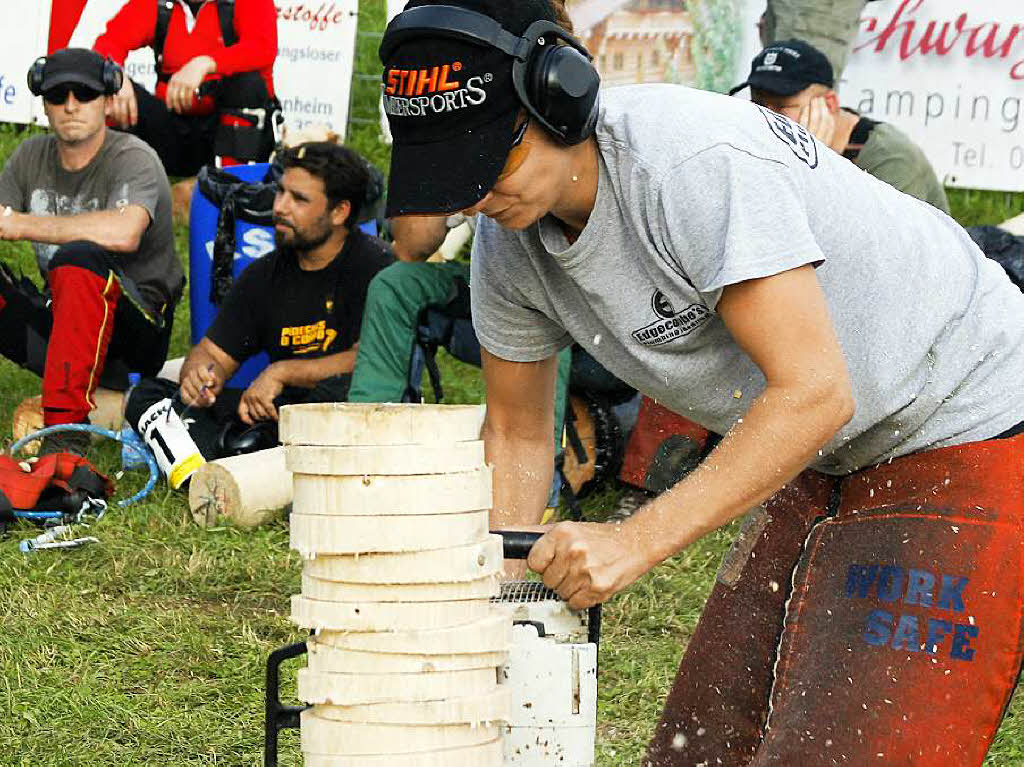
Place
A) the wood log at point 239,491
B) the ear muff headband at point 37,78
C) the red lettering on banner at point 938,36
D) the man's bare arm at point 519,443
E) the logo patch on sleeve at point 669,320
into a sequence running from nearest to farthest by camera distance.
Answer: the logo patch on sleeve at point 669,320 → the man's bare arm at point 519,443 → the wood log at point 239,491 → the ear muff headband at point 37,78 → the red lettering on banner at point 938,36

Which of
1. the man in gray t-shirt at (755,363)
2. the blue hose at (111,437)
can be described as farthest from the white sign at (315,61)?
the man in gray t-shirt at (755,363)

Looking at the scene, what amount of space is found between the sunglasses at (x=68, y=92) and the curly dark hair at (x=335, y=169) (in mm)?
987

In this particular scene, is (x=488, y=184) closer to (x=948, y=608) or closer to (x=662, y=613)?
(x=948, y=608)

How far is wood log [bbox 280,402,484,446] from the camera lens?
1.95 m

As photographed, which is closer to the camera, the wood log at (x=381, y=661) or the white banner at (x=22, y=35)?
the wood log at (x=381, y=661)

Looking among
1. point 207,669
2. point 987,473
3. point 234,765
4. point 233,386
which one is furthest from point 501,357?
point 233,386

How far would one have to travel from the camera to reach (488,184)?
2139mm

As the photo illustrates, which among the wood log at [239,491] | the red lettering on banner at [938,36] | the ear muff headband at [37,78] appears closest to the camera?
the wood log at [239,491]

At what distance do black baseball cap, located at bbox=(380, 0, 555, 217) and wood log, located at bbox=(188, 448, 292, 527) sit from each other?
139 inches

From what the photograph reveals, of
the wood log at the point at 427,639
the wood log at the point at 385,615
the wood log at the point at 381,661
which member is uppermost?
the wood log at the point at 385,615

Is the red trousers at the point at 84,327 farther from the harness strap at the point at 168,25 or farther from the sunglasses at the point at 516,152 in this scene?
the sunglasses at the point at 516,152

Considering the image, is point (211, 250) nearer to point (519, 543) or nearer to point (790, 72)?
point (790, 72)

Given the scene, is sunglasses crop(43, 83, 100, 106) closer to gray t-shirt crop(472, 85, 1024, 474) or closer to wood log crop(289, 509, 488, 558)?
gray t-shirt crop(472, 85, 1024, 474)

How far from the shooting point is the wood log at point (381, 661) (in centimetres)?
201
